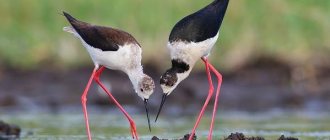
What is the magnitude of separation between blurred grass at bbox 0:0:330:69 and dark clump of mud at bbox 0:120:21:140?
430 centimetres

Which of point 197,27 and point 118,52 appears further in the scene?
point 118,52

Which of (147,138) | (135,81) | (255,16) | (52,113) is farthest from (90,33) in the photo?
(255,16)

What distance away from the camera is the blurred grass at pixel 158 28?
1745 centimetres

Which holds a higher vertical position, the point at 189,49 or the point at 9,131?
the point at 189,49

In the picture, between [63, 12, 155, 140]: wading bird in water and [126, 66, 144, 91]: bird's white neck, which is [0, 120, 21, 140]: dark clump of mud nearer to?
[63, 12, 155, 140]: wading bird in water

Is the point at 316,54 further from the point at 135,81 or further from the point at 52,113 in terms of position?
the point at 135,81

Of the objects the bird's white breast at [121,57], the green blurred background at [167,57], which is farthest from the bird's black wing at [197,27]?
the green blurred background at [167,57]

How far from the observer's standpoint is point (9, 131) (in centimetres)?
1309

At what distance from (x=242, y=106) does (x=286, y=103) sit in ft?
2.15

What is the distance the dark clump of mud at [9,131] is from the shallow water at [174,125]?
0.14 m

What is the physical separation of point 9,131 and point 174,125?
2.84 m

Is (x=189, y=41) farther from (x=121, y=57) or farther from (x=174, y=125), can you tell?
(x=174, y=125)

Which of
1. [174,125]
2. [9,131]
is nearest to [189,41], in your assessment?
[9,131]

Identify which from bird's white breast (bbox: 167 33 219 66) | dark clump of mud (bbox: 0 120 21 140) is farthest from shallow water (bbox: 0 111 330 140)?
bird's white breast (bbox: 167 33 219 66)
